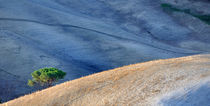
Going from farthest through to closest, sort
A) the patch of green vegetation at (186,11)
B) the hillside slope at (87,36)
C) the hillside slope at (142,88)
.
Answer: the patch of green vegetation at (186,11) < the hillside slope at (87,36) < the hillside slope at (142,88)

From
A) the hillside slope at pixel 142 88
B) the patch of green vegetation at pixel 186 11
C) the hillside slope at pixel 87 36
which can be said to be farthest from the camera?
the patch of green vegetation at pixel 186 11

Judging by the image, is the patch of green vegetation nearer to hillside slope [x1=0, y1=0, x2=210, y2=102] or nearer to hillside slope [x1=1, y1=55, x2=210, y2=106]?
hillside slope [x1=0, y1=0, x2=210, y2=102]

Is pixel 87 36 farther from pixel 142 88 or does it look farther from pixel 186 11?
pixel 142 88

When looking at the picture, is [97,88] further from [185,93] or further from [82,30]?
[82,30]

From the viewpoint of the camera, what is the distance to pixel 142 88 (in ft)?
27.8

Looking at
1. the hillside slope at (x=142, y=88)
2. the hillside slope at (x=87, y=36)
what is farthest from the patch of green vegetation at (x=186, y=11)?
the hillside slope at (x=142, y=88)

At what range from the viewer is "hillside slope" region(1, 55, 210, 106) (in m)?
7.60

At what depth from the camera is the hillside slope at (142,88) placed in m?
7.60

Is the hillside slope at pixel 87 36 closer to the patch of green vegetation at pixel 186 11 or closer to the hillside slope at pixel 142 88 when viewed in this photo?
the patch of green vegetation at pixel 186 11

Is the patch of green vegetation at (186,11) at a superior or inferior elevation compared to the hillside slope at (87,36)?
superior

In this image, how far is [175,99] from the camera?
750cm

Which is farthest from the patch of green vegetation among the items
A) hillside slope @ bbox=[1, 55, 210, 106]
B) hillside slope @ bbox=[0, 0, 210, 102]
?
hillside slope @ bbox=[1, 55, 210, 106]

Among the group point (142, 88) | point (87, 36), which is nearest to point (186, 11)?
point (87, 36)

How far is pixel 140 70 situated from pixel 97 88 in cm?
166
